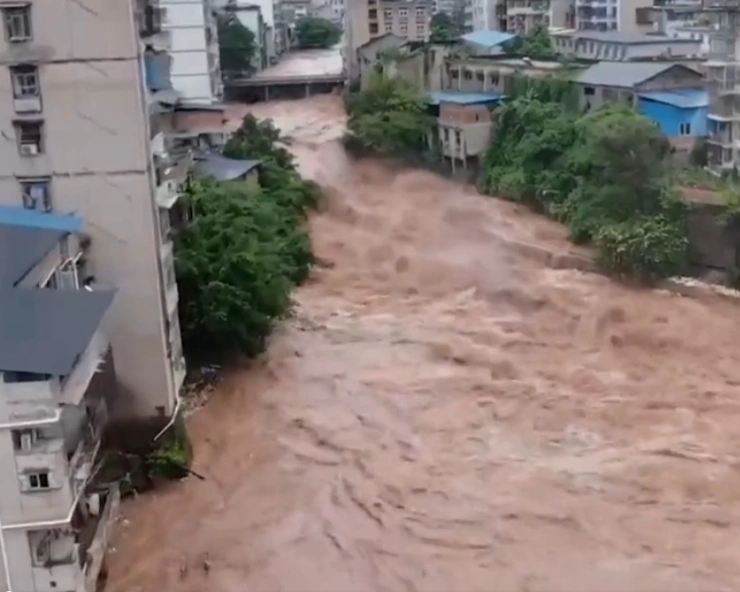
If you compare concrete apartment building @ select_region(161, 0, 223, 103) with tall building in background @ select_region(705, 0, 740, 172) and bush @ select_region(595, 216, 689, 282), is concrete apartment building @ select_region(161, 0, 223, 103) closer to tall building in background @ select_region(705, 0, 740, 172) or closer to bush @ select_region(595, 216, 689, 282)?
bush @ select_region(595, 216, 689, 282)

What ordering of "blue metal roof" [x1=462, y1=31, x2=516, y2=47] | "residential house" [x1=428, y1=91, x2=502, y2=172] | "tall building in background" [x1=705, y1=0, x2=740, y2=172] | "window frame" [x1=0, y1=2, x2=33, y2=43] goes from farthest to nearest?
"blue metal roof" [x1=462, y1=31, x2=516, y2=47]
"residential house" [x1=428, y1=91, x2=502, y2=172]
"tall building in background" [x1=705, y1=0, x2=740, y2=172]
"window frame" [x1=0, y1=2, x2=33, y2=43]

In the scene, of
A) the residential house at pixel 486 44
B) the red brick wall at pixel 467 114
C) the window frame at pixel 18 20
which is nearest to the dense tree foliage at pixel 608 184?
the red brick wall at pixel 467 114

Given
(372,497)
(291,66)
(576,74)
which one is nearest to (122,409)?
(372,497)

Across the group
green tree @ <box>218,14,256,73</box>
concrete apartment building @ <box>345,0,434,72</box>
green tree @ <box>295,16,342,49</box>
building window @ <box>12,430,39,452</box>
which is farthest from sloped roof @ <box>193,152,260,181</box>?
green tree @ <box>295,16,342,49</box>

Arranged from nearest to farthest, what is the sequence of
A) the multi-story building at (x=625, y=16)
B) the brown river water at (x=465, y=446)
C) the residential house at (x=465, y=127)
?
the brown river water at (x=465, y=446), the residential house at (x=465, y=127), the multi-story building at (x=625, y=16)

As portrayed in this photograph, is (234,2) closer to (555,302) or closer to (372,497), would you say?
(555,302)

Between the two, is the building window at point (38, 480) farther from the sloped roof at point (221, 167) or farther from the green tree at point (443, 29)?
the green tree at point (443, 29)

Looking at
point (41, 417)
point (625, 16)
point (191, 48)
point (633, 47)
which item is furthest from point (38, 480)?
point (625, 16)
